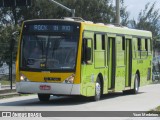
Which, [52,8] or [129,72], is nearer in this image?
[129,72]

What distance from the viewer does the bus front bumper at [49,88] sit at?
19500 millimetres

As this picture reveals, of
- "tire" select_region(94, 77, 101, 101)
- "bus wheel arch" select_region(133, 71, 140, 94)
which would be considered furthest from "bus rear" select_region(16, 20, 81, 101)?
"bus wheel arch" select_region(133, 71, 140, 94)

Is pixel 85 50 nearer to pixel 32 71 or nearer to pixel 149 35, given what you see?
pixel 32 71

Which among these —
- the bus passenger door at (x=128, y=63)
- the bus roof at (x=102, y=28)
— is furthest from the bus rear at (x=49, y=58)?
the bus passenger door at (x=128, y=63)

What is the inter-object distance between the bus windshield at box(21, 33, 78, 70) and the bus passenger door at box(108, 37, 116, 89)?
3.52m

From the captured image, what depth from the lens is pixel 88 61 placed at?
2033 cm

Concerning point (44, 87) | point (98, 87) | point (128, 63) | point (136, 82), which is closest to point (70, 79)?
point (44, 87)

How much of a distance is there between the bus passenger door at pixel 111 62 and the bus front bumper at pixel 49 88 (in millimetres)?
3801

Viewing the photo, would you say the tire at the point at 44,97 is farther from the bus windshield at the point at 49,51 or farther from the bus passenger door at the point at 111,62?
the bus passenger door at the point at 111,62

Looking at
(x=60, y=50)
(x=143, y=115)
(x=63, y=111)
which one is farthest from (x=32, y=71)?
(x=143, y=115)

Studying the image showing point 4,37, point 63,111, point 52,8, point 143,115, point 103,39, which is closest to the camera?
point 143,115

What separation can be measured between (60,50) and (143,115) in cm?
501

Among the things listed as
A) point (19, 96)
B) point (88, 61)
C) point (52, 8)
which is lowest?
point (19, 96)

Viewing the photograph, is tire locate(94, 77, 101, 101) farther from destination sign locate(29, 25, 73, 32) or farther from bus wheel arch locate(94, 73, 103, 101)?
destination sign locate(29, 25, 73, 32)
